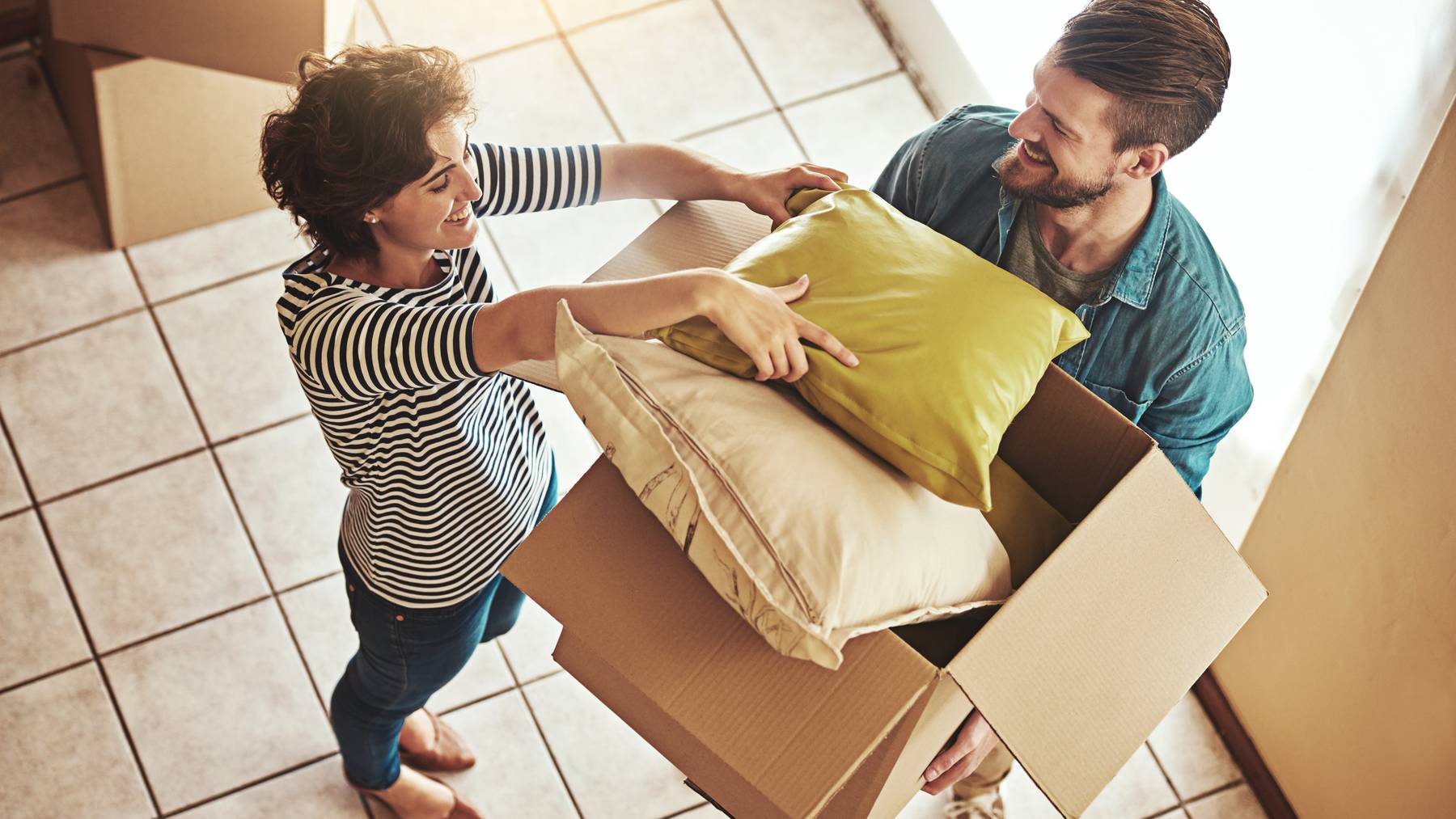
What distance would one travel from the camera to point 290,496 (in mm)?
2455

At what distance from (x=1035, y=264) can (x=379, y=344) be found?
0.79m

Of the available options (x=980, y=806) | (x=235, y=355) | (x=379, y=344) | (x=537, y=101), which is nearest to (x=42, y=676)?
(x=235, y=355)

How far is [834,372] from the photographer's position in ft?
A: 3.79

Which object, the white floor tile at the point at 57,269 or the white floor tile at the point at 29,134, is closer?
the white floor tile at the point at 57,269

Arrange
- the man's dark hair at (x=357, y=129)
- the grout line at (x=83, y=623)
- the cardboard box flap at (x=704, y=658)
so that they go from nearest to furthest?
the cardboard box flap at (x=704, y=658)
the man's dark hair at (x=357, y=129)
the grout line at (x=83, y=623)

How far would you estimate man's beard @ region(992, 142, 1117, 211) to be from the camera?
1429 mm

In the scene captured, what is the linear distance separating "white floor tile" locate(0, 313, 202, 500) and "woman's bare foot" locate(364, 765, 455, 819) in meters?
0.84

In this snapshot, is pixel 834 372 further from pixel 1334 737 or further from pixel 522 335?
pixel 1334 737

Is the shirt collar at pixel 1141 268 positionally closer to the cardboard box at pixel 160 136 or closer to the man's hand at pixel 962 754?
the man's hand at pixel 962 754

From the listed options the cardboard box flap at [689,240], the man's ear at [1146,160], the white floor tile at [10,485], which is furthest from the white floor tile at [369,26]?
the man's ear at [1146,160]

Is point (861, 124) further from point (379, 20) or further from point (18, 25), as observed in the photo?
point (18, 25)

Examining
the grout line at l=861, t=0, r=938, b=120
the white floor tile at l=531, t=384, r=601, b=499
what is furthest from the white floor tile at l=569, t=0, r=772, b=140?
the white floor tile at l=531, t=384, r=601, b=499

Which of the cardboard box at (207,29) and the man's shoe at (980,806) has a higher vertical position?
the cardboard box at (207,29)

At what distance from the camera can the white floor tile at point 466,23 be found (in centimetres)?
298
